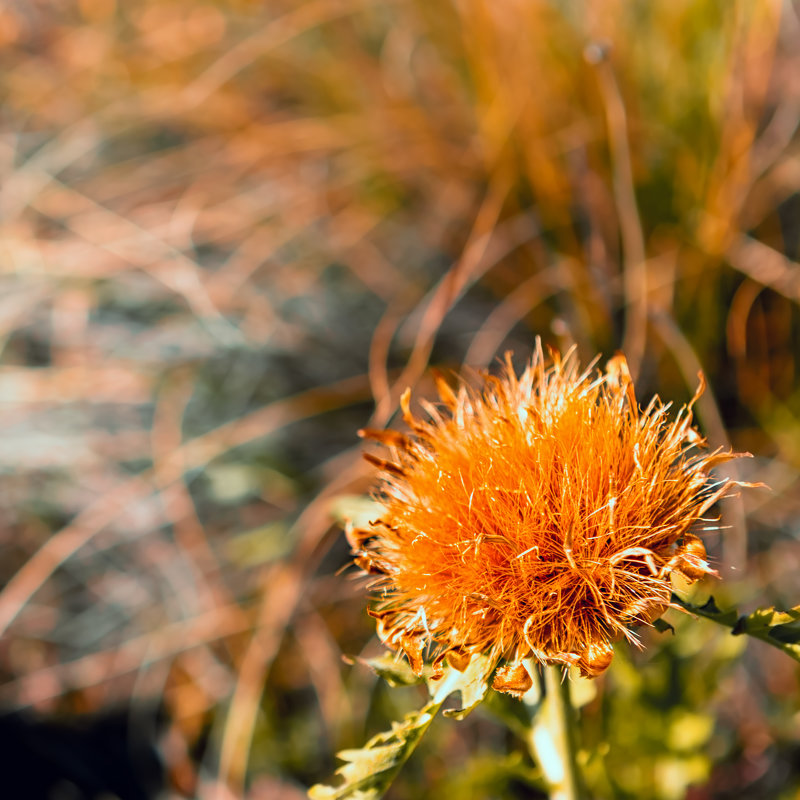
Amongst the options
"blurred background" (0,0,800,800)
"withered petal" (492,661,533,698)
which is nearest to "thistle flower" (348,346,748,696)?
"withered petal" (492,661,533,698)

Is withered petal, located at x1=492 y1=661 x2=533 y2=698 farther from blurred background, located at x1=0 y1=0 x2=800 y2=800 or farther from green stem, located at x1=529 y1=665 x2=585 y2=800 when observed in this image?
blurred background, located at x1=0 y1=0 x2=800 y2=800

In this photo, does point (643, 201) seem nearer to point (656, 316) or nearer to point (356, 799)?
point (656, 316)

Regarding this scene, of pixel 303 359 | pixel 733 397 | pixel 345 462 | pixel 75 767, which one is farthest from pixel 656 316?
pixel 75 767

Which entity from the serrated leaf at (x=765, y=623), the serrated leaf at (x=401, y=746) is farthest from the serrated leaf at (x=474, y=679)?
the serrated leaf at (x=765, y=623)

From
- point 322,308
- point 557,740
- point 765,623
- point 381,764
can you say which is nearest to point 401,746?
point 381,764

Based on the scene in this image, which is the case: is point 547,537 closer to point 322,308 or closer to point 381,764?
point 381,764
